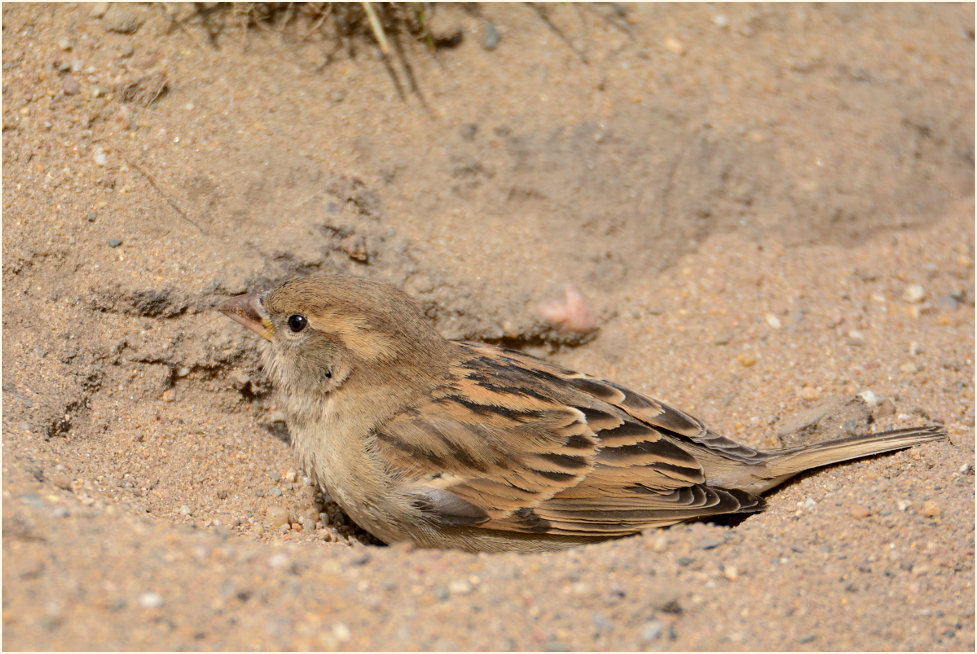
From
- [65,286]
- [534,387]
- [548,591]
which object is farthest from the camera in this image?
[65,286]

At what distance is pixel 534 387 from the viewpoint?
4.89 meters

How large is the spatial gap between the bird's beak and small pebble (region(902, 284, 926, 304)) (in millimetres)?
4670

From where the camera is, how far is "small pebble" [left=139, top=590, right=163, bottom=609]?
3.19 meters

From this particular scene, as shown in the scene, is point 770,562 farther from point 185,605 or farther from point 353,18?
point 353,18

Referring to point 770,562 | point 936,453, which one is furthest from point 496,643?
point 936,453

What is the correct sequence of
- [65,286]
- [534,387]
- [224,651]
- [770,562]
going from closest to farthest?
[224,651]
[770,562]
[534,387]
[65,286]

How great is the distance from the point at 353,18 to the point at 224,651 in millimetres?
4807

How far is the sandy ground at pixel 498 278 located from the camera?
3508mm

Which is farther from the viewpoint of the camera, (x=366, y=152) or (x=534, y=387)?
(x=366, y=152)

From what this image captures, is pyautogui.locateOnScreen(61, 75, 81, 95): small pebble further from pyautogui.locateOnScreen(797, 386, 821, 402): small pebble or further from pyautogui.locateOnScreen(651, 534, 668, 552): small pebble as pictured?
pyautogui.locateOnScreen(797, 386, 821, 402): small pebble

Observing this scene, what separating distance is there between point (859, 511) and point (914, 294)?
2.76m

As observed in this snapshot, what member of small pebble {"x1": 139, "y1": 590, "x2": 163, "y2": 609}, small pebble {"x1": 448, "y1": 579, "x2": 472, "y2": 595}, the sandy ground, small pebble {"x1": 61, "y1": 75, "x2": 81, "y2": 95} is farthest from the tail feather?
small pebble {"x1": 61, "y1": 75, "x2": 81, "y2": 95}

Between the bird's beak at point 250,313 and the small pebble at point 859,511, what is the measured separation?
10.7 ft

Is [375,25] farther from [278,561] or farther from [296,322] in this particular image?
[278,561]
